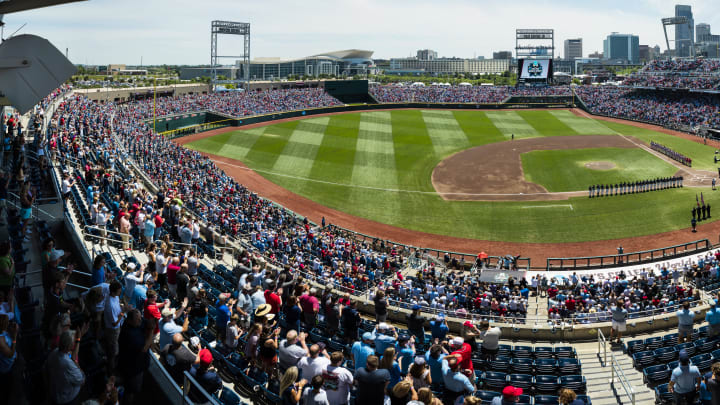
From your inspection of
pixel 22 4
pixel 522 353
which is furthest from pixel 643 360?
pixel 22 4

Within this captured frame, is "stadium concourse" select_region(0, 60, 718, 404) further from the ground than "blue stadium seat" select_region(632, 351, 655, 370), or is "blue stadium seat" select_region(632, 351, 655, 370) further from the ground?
"stadium concourse" select_region(0, 60, 718, 404)

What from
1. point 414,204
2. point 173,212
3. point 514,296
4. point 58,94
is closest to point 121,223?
point 173,212

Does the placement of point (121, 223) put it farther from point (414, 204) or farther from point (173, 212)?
point (414, 204)

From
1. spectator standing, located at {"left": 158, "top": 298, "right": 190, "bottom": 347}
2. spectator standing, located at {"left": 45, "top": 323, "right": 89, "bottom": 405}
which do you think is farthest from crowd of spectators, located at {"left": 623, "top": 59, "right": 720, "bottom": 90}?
spectator standing, located at {"left": 45, "top": 323, "right": 89, "bottom": 405}

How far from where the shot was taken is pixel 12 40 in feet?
41.8

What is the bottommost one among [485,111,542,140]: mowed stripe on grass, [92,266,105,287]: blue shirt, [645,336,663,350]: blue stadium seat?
[645,336,663,350]: blue stadium seat

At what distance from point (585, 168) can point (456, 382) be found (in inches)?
1710

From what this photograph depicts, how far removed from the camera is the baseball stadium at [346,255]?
8.08 m

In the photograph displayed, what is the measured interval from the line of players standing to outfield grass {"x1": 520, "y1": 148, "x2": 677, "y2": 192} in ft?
6.06

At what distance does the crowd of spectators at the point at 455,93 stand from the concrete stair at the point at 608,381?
247 feet

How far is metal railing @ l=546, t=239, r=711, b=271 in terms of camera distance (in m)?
27.0

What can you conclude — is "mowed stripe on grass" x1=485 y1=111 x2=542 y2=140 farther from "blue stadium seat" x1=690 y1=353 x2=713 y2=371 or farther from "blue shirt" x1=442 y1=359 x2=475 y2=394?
"blue shirt" x1=442 y1=359 x2=475 y2=394

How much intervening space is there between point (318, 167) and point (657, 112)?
50345 millimetres

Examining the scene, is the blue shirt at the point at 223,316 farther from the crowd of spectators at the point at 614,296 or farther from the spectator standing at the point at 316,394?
the crowd of spectators at the point at 614,296
